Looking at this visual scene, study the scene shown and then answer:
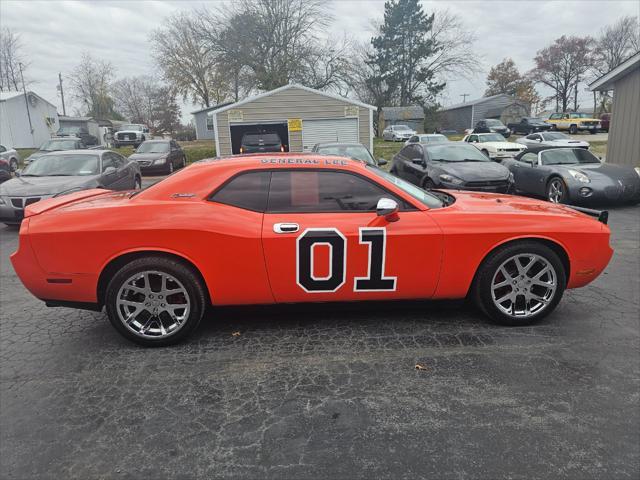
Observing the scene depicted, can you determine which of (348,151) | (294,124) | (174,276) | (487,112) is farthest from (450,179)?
(487,112)

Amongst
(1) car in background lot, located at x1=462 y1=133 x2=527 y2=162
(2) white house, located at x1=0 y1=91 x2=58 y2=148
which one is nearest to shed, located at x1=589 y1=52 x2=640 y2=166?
(1) car in background lot, located at x1=462 y1=133 x2=527 y2=162

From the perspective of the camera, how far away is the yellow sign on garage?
2059cm

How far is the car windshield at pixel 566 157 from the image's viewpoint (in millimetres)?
10125

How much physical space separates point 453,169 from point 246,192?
6.94m

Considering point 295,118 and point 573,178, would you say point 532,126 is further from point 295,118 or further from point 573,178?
point 573,178

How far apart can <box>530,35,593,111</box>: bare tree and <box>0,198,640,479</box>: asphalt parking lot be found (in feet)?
231

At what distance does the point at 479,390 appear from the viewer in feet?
9.40

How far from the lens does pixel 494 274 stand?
3639 millimetres

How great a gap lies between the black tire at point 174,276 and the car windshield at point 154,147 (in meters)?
16.9

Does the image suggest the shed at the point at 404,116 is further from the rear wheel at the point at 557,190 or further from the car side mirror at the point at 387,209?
the car side mirror at the point at 387,209

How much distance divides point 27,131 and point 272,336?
138 ft

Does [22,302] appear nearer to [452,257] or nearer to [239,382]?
[239,382]

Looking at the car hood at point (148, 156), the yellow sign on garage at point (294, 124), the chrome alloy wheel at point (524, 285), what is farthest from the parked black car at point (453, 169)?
the car hood at point (148, 156)

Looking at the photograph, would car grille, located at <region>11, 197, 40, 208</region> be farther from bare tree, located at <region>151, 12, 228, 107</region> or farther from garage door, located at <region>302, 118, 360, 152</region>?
bare tree, located at <region>151, 12, 228, 107</region>
